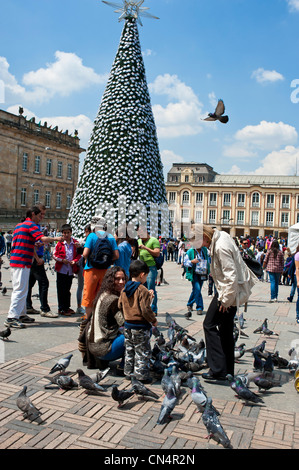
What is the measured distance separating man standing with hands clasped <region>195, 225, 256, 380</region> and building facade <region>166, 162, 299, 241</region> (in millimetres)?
60444

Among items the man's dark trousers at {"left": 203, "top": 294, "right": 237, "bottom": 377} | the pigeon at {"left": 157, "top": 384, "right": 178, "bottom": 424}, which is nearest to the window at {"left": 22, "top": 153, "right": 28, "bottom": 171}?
the man's dark trousers at {"left": 203, "top": 294, "right": 237, "bottom": 377}

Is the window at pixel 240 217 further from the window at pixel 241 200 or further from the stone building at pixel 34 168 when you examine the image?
the stone building at pixel 34 168

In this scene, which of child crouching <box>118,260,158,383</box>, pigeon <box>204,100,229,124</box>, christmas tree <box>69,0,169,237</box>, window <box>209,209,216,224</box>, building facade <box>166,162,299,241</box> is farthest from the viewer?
window <box>209,209,216,224</box>

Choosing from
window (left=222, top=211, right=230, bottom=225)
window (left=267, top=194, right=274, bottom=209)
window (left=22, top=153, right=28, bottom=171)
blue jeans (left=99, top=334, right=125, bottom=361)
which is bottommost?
blue jeans (left=99, top=334, right=125, bottom=361)

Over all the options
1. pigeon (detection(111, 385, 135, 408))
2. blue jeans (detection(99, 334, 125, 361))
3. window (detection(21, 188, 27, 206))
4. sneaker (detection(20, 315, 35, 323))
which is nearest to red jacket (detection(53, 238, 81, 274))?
sneaker (detection(20, 315, 35, 323))

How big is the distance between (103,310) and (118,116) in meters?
10.5

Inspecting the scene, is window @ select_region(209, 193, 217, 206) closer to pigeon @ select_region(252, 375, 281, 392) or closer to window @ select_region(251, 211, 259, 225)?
window @ select_region(251, 211, 259, 225)

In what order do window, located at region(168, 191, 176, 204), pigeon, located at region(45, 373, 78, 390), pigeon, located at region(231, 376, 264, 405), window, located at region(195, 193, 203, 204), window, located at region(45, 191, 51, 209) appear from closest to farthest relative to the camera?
pigeon, located at region(231, 376, 264, 405)
pigeon, located at region(45, 373, 78, 390)
window, located at region(45, 191, 51, 209)
window, located at region(195, 193, 203, 204)
window, located at region(168, 191, 176, 204)

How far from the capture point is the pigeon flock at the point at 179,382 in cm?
313

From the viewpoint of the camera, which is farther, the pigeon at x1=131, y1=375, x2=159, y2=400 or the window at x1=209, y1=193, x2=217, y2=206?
the window at x1=209, y1=193, x2=217, y2=206

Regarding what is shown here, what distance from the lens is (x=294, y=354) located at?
15.8 ft

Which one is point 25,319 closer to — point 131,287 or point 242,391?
point 131,287

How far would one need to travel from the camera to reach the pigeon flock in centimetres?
313

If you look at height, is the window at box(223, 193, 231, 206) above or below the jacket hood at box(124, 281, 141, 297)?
above
